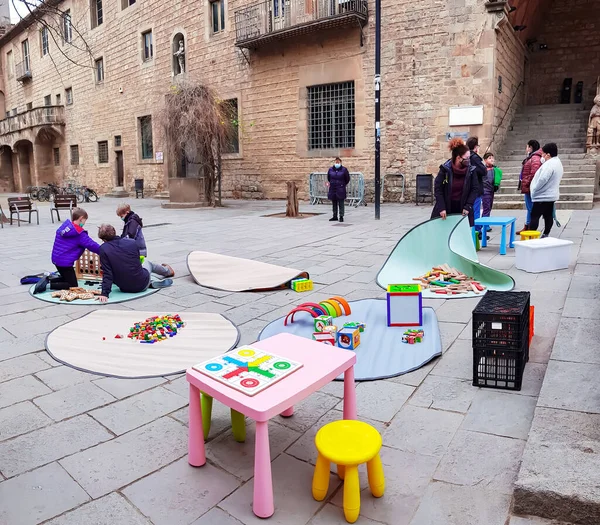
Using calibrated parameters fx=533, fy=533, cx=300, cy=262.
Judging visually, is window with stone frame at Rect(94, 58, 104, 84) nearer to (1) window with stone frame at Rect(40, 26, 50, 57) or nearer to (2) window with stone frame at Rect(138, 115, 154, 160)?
(1) window with stone frame at Rect(40, 26, 50, 57)

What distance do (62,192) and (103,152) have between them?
7.38 metres

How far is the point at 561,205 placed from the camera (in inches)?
492

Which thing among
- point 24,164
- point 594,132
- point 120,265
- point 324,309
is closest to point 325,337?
point 324,309

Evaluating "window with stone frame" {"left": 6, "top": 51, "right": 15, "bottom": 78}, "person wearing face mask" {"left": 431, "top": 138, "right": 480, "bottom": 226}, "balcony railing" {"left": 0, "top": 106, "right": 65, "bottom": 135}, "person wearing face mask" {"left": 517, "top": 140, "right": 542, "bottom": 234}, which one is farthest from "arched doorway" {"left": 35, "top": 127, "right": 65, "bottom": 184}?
"person wearing face mask" {"left": 431, "top": 138, "right": 480, "bottom": 226}

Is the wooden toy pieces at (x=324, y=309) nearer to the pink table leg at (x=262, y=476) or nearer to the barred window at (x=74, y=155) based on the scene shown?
the pink table leg at (x=262, y=476)

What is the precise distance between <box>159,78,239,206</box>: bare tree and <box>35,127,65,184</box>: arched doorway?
19241 millimetres

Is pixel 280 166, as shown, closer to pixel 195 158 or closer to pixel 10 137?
pixel 195 158

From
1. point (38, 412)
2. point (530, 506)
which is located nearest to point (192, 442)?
point (38, 412)

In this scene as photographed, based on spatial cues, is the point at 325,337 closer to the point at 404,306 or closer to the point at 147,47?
the point at 404,306

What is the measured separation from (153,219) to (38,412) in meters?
11.5

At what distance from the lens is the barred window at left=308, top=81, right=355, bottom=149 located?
16.8 m

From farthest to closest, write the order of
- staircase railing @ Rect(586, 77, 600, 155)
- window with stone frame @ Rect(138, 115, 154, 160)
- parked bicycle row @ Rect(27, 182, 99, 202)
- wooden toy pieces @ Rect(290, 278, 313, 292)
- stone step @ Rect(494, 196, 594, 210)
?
1. window with stone frame @ Rect(138, 115, 154, 160)
2. parked bicycle row @ Rect(27, 182, 99, 202)
3. staircase railing @ Rect(586, 77, 600, 155)
4. stone step @ Rect(494, 196, 594, 210)
5. wooden toy pieces @ Rect(290, 278, 313, 292)

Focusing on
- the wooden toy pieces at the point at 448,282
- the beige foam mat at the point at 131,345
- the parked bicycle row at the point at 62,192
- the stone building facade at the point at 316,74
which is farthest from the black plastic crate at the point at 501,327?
the parked bicycle row at the point at 62,192

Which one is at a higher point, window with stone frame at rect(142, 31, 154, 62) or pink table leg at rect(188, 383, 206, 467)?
window with stone frame at rect(142, 31, 154, 62)
